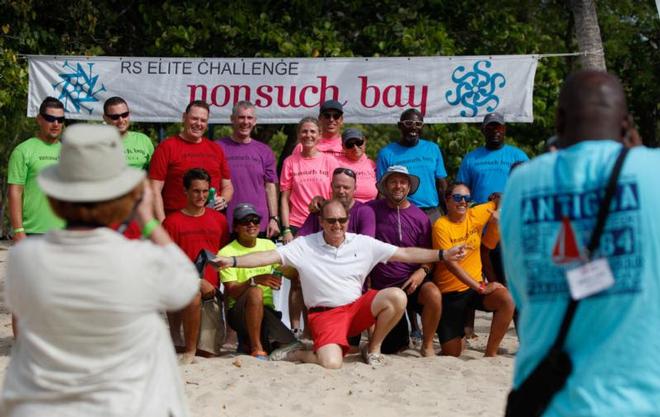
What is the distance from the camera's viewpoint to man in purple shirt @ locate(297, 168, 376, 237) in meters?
8.98

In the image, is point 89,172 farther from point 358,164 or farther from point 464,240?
point 358,164

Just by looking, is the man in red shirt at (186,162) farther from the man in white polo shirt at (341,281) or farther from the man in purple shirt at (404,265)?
the man in purple shirt at (404,265)

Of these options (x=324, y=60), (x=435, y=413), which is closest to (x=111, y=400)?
(x=435, y=413)

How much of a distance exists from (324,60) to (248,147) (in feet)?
8.91

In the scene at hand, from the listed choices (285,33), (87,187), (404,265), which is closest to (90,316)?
(87,187)

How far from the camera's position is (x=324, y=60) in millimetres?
12031

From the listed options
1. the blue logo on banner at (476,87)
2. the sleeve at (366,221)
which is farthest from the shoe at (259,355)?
the blue logo on banner at (476,87)

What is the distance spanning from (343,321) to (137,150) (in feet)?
6.83

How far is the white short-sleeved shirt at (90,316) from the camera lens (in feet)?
11.0

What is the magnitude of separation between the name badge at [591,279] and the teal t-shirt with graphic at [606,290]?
2 centimetres

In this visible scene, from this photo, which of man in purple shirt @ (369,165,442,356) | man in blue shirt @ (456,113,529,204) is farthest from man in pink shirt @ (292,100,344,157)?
man in blue shirt @ (456,113,529,204)

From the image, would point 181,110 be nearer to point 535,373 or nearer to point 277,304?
point 277,304

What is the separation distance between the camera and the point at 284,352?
28.4 feet

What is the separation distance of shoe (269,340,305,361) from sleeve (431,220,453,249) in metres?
1.34
